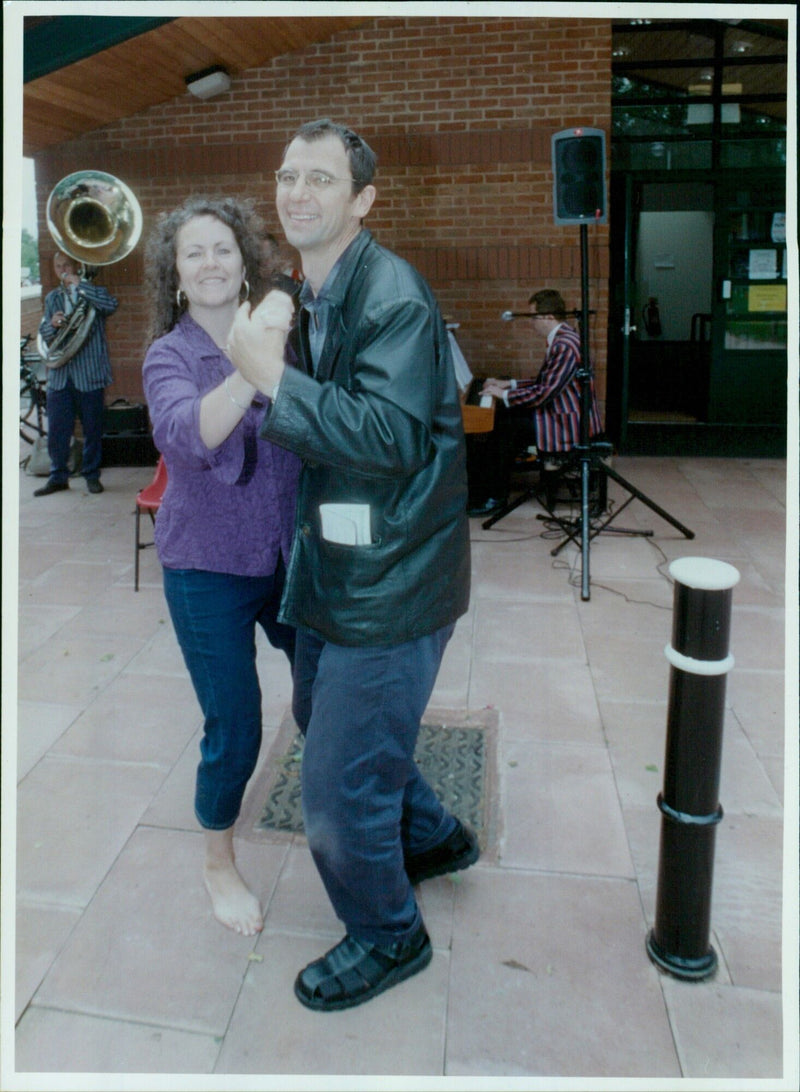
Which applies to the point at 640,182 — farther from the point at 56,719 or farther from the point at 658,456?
the point at 56,719

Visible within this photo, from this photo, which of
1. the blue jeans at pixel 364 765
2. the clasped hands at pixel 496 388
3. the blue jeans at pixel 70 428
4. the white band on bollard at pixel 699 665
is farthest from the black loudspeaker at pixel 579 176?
the blue jeans at pixel 70 428

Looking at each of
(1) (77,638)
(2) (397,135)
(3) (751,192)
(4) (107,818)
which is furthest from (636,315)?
(4) (107,818)

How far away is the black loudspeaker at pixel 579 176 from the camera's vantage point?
5.17 meters

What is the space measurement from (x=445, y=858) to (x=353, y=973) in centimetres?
49

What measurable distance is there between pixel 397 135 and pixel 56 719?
612 centimetres

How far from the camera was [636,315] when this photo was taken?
1312 cm

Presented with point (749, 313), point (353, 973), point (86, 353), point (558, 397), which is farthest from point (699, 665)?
point (749, 313)

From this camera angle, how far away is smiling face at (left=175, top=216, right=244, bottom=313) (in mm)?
2215

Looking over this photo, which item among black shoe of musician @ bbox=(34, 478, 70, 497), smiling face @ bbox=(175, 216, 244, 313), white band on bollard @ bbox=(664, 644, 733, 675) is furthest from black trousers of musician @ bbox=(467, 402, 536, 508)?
white band on bollard @ bbox=(664, 644, 733, 675)

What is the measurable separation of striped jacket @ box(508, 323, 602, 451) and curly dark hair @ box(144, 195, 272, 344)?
4.04 metres

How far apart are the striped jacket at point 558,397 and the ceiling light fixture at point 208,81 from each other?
12.9 ft

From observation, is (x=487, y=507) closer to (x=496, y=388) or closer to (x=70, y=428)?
(x=496, y=388)

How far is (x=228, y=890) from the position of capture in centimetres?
256

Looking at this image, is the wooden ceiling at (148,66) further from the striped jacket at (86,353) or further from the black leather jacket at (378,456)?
the black leather jacket at (378,456)
